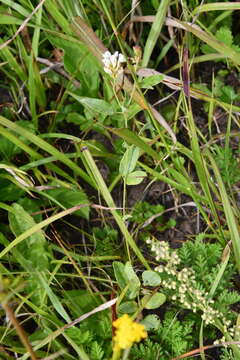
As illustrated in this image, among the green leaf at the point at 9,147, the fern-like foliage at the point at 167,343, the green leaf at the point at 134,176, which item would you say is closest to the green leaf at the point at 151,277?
the fern-like foliage at the point at 167,343

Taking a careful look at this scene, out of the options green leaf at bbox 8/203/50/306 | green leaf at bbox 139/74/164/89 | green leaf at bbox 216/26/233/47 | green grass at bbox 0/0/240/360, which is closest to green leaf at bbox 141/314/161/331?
green grass at bbox 0/0/240/360

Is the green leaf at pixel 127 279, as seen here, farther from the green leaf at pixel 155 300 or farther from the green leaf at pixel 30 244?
the green leaf at pixel 30 244

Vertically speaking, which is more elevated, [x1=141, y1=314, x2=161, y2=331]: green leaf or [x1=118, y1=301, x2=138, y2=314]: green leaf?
[x1=118, y1=301, x2=138, y2=314]: green leaf

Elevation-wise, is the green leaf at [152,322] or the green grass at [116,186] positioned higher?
the green grass at [116,186]

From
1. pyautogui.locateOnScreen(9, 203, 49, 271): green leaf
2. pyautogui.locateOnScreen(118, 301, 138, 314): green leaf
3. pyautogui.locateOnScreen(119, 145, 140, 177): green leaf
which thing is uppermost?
pyautogui.locateOnScreen(119, 145, 140, 177): green leaf

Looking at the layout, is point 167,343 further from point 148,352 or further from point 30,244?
point 30,244

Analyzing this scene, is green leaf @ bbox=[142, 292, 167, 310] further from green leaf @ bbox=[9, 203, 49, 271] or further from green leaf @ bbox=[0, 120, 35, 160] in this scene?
green leaf @ bbox=[0, 120, 35, 160]

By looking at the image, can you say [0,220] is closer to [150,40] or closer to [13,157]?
[13,157]
